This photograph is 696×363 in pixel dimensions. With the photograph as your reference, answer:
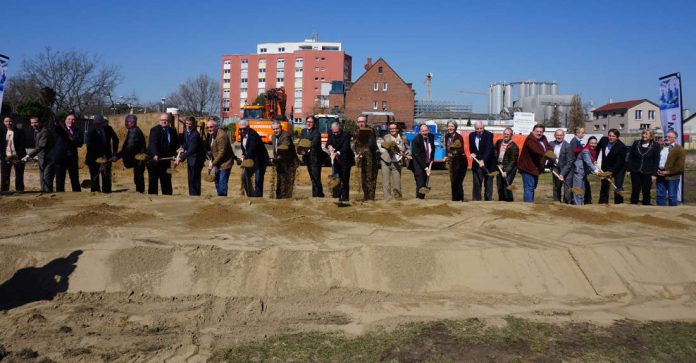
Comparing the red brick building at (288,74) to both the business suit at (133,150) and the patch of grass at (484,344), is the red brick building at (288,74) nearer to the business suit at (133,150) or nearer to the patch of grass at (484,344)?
the business suit at (133,150)

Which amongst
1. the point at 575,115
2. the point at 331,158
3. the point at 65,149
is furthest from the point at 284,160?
the point at 575,115

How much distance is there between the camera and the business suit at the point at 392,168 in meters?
10.5

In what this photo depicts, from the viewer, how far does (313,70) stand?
292ft

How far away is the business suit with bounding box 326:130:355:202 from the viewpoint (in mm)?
10141

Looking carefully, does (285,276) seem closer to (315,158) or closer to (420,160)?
(315,158)

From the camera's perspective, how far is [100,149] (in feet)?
33.5

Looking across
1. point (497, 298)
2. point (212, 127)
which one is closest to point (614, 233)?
point (497, 298)

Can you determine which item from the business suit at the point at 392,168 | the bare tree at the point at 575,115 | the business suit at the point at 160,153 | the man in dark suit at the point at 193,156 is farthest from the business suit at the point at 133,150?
the bare tree at the point at 575,115

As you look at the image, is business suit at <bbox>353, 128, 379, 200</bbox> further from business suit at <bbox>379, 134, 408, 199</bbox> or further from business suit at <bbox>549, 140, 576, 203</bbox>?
business suit at <bbox>549, 140, 576, 203</bbox>

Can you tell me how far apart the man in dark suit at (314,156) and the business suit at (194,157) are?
179 cm

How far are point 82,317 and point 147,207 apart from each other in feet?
10.8

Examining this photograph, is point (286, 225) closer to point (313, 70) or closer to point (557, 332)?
point (557, 332)

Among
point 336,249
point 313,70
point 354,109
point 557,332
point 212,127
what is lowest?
point 557,332

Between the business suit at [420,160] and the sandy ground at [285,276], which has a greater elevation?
the business suit at [420,160]
